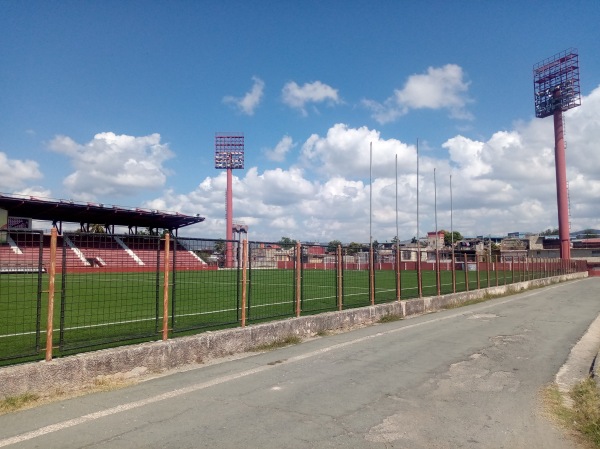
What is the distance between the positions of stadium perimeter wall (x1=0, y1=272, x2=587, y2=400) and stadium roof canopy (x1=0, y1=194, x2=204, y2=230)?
121ft

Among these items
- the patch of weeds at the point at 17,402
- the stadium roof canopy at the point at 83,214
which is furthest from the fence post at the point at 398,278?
the stadium roof canopy at the point at 83,214

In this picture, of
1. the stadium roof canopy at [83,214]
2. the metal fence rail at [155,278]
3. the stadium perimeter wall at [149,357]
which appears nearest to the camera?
the stadium perimeter wall at [149,357]

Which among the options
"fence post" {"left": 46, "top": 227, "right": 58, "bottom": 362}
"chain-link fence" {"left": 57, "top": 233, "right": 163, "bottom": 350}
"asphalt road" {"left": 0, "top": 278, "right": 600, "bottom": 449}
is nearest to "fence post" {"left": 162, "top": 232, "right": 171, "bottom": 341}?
"chain-link fence" {"left": 57, "top": 233, "right": 163, "bottom": 350}

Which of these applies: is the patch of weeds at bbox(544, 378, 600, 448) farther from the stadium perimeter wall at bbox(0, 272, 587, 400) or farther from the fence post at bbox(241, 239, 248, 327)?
the fence post at bbox(241, 239, 248, 327)

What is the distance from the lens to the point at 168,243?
7918 mm

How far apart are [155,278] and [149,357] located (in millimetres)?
1588

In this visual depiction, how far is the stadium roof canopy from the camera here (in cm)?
4458

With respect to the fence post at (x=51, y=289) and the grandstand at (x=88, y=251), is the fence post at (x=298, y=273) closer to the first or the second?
the grandstand at (x=88, y=251)

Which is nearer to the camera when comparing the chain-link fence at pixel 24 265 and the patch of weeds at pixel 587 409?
the patch of weeds at pixel 587 409

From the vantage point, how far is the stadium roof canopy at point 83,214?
44.6 m

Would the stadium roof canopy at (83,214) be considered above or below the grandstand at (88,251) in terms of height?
above

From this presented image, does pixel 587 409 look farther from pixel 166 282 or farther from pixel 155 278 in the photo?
pixel 155 278

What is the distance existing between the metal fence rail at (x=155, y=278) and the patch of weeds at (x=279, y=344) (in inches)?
21.6

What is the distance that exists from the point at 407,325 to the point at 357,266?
2.37m
